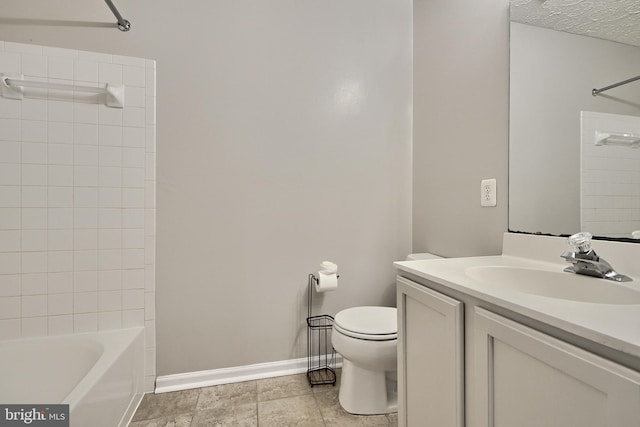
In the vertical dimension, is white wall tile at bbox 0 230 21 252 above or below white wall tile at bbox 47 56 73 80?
below

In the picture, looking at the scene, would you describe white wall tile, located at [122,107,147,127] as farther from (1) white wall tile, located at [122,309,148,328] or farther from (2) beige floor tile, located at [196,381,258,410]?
(2) beige floor tile, located at [196,381,258,410]

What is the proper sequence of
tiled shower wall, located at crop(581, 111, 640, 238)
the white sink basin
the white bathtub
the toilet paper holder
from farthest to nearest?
the toilet paper holder < the white bathtub < tiled shower wall, located at crop(581, 111, 640, 238) < the white sink basin

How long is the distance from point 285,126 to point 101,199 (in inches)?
42.8

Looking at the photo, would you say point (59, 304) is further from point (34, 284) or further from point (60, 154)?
point (60, 154)

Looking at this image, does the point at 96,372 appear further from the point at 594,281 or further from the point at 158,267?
the point at 594,281

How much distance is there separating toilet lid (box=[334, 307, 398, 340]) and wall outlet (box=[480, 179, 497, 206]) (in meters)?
0.74

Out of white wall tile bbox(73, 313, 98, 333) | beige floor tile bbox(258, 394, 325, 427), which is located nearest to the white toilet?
beige floor tile bbox(258, 394, 325, 427)

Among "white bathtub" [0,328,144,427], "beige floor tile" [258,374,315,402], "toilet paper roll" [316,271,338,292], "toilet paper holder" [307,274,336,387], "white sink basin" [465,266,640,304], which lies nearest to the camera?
"white sink basin" [465,266,640,304]

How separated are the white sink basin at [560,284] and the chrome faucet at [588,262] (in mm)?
20

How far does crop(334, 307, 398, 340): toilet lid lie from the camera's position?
1.29 meters

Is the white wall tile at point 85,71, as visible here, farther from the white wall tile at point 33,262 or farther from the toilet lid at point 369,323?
the toilet lid at point 369,323

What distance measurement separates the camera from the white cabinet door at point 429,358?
78cm

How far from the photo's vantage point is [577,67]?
41.3 inches

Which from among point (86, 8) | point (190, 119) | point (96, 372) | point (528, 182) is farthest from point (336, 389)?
point (86, 8)
